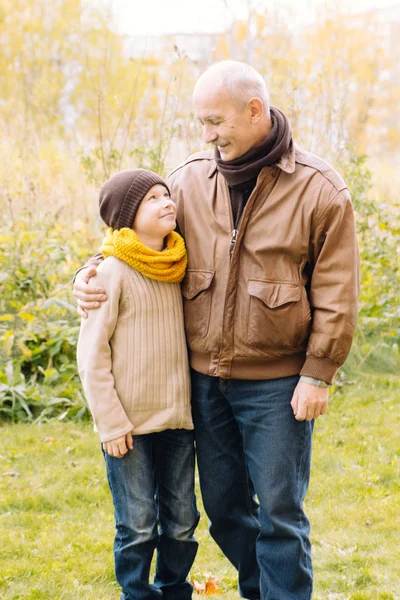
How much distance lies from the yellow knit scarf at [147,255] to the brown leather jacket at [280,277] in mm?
76

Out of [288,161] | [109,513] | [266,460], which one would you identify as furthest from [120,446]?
[109,513]

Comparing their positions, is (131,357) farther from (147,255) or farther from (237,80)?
(237,80)

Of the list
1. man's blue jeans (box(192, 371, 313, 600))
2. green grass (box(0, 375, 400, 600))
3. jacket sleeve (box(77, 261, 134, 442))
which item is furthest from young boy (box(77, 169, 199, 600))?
green grass (box(0, 375, 400, 600))

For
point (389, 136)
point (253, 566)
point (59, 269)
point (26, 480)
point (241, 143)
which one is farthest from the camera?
point (389, 136)

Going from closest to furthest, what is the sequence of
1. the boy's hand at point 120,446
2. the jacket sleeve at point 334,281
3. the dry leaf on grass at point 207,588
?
the jacket sleeve at point 334,281 → the boy's hand at point 120,446 → the dry leaf on grass at point 207,588

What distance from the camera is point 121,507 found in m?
2.69

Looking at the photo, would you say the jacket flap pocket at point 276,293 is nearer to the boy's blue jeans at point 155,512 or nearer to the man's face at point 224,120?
the man's face at point 224,120

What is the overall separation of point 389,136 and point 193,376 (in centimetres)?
2708

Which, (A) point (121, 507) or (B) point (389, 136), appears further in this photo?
(B) point (389, 136)

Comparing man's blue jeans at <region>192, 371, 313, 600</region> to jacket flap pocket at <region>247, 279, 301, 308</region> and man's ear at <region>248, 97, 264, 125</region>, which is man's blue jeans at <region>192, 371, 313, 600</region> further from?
man's ear at <region>248, 97, 264, 125</region>

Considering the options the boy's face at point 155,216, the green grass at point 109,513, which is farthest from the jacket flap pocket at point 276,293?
the green grass at point 109,513

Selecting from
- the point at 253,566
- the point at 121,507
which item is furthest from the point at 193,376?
the point at 253,566

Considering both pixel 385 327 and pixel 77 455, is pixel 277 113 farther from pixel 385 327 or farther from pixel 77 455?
pixel 385 327

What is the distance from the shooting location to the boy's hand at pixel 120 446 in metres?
2.60
